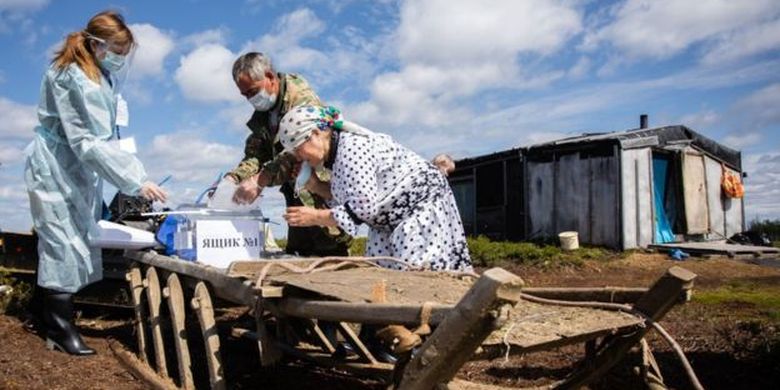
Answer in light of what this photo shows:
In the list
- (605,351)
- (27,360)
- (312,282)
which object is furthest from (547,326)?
(27,360)

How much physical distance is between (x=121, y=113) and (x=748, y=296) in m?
7.58

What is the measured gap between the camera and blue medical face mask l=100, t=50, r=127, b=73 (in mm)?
4523

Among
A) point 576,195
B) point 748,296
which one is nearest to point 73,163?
point 748,296

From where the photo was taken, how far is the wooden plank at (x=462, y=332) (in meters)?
1.81

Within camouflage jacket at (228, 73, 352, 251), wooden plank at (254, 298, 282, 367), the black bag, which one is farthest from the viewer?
the black bag

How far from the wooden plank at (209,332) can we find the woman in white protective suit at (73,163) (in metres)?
1.16

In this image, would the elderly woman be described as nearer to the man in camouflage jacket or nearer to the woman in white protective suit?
the man in camouflage jacket

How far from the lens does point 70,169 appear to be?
14.9 ft

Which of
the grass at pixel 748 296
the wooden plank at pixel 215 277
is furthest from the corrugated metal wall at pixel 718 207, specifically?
the wooden plank at pixel 215 277

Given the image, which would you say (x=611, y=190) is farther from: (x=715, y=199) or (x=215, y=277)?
(x=215, y=277)

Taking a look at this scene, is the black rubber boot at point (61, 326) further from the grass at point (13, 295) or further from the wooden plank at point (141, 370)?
the grass at point (13, 295)

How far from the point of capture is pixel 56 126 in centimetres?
450

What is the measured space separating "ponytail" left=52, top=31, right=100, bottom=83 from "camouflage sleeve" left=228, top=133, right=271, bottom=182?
1140 mm

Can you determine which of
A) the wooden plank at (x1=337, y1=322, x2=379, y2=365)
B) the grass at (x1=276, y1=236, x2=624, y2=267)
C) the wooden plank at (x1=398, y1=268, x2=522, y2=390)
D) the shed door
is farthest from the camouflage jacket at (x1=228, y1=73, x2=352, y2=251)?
the shed door
